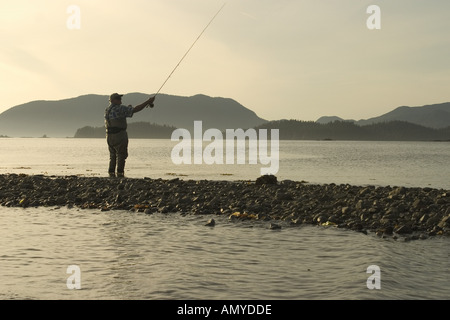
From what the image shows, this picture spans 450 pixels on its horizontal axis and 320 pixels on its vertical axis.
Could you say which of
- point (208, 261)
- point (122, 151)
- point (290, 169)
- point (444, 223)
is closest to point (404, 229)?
point (444, 223)

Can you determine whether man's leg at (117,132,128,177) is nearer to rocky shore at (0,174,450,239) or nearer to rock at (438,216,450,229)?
rocky shore at (0,174,450,239)

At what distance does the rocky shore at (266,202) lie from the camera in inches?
540

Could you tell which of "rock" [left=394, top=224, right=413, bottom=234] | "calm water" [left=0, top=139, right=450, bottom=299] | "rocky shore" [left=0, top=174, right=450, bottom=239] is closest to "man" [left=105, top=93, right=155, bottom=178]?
"rocky shore" [left=0, top=174, right=450, bottom=239]

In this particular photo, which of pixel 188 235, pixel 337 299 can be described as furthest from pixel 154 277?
pixel 188 235

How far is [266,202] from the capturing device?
16922 millimetres

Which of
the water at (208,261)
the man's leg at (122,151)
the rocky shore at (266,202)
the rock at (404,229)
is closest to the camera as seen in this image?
the water at (208,261)

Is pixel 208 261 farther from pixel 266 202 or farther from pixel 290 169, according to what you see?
pixel 290 169

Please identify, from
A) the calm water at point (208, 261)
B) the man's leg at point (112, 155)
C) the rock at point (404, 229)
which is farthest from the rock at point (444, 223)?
the man's leg at point (112, 155)

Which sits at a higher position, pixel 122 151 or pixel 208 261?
pixel 122 151

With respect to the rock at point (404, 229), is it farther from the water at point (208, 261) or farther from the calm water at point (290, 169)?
the calm water at point (290, 169)

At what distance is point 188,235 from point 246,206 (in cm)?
417

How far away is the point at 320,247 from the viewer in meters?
11.0

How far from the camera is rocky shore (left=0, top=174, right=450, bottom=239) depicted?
13719 millimetres
